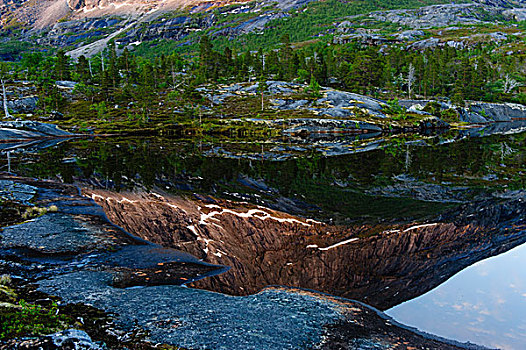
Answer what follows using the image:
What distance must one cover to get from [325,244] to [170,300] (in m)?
10.1

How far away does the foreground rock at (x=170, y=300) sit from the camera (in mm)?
12492

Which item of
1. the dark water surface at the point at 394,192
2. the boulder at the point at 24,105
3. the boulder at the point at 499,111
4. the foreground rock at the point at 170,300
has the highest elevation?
the boulder at the point at 24,105

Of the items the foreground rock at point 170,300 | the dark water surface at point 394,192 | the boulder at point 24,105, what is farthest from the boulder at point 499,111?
the boulder at point 24,105

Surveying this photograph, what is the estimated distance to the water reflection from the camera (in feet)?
44.1

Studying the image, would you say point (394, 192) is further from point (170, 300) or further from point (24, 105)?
point (24, 105)

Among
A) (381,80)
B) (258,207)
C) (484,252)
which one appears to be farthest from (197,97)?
(484,252)

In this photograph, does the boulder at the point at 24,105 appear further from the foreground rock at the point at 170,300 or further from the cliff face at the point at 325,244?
the foreground rock at the point at 170,300

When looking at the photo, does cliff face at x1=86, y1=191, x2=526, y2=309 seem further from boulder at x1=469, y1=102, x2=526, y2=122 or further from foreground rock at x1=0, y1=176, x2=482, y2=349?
boulder at x1=469, y1=102, x2=526, y2=122

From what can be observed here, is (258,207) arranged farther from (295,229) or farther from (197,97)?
(197,97)

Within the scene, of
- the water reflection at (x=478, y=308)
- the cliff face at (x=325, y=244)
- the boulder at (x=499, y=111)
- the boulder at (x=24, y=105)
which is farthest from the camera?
the boulder at (x=499, y=111)

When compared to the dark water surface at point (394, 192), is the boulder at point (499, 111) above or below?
below

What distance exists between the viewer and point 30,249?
786 inches

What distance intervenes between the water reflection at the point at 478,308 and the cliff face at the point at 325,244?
778 mm

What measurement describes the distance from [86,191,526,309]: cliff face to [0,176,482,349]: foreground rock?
134cm
